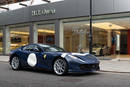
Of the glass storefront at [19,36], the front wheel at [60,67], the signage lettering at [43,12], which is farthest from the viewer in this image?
the glass storefront at [19,36]

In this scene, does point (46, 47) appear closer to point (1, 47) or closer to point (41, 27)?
point (41, 27)

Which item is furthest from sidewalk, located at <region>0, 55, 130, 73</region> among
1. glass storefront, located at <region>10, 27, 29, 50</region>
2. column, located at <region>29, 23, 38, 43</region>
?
glass storefront, located at <region>10, 27, 29, 50</region>

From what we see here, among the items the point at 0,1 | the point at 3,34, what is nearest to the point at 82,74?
the point at 3,34

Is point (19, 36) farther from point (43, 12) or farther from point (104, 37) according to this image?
point (104, 37)

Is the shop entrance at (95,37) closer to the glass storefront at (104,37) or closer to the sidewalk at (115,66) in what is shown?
the glass storefront at (104,37)

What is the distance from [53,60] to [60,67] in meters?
0.49

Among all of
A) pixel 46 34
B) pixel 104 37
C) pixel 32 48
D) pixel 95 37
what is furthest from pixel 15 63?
pixel 46 34

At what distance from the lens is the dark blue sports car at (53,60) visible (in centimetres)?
850

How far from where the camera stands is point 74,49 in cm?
1892

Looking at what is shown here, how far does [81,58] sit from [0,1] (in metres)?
19.6

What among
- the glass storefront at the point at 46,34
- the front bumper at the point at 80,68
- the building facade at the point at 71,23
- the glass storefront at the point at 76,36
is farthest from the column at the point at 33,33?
the front bumper at the point at 80,68

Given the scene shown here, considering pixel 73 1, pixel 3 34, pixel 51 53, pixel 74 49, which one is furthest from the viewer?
pixel 3 34

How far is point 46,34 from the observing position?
20828 millimetres

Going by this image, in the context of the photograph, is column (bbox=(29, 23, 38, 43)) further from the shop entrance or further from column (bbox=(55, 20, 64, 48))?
the shop entrance
